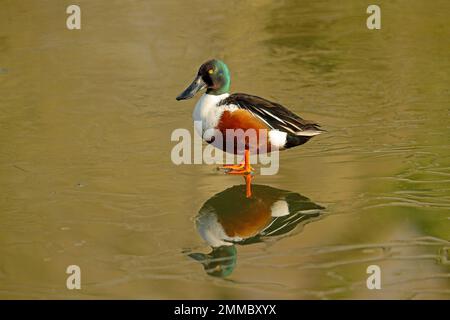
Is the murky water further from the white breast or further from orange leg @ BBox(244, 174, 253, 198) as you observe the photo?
the white breast

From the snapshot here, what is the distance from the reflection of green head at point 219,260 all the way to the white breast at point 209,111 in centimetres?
141

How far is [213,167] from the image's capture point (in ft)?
21.0

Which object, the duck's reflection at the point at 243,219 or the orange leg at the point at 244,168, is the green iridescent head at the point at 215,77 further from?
the duck's reflection at the point at 243,219

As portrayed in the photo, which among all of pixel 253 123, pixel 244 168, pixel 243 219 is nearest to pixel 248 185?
pixel 244 168

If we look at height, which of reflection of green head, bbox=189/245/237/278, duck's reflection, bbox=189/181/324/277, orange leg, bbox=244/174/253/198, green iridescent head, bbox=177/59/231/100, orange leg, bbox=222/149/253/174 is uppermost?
green iridescent head, bbox=177/59/231/100

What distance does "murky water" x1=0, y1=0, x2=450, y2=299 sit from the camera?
473cm

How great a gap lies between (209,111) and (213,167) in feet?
1.54

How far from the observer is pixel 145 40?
31.7 feet

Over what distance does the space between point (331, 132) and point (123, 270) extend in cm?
278

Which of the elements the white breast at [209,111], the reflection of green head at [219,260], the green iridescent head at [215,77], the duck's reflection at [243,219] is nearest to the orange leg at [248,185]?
the duck's reflection at [243,219]

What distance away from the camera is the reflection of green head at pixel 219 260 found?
15.4ft

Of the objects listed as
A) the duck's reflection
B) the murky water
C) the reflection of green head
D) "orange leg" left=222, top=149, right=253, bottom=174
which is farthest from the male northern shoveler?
the reflection of green head

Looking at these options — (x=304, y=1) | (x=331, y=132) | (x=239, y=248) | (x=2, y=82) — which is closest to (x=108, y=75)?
(x=2, y=82)

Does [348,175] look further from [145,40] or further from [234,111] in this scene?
[145,40]
